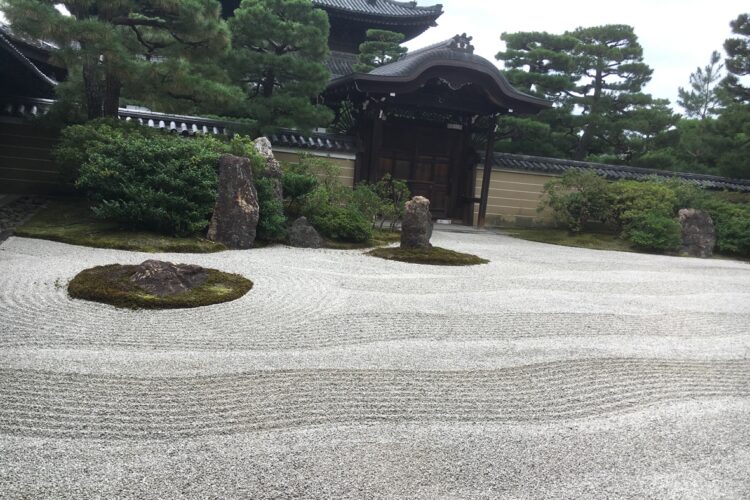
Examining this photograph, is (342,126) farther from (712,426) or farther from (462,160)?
(712,426)

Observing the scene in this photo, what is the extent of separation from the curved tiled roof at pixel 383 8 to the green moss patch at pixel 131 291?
43.4 ft

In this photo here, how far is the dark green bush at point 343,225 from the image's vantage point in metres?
9.08

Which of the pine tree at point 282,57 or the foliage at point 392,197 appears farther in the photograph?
the pine tree at point 282,57

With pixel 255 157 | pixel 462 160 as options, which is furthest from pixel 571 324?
pixel 462 160

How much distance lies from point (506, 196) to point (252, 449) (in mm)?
13671

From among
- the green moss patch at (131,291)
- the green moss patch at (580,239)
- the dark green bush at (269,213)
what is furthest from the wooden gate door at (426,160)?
the green moss patch at (131,291)

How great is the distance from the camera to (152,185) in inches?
309

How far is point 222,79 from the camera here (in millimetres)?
10453

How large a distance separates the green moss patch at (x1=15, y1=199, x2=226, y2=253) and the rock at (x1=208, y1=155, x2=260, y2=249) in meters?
0.23

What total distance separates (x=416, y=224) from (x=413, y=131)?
23.3 feet

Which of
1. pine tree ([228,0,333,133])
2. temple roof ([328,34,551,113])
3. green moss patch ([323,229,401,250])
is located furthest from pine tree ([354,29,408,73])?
green moss patch ([323,229,401,250])

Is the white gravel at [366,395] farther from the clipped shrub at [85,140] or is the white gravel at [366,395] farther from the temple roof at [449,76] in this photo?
the temple roof at [449,76]

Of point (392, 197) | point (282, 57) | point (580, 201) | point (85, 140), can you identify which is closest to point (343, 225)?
point (392, 197)

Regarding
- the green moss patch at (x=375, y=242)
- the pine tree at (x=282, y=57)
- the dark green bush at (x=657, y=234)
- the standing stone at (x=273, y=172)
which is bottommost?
the green moss patch at (x=375, y=242)
